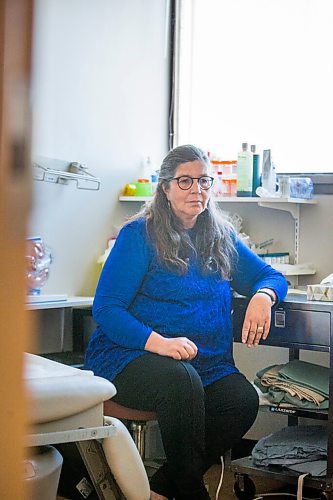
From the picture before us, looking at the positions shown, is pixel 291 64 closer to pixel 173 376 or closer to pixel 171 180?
pixel 171 180

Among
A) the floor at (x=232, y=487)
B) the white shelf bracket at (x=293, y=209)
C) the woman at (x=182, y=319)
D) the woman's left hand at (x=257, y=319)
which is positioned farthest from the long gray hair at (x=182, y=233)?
the floor at (x=232, y=487)

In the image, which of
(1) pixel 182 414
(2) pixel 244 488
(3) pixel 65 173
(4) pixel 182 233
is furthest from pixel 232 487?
(3) pixel 65 173

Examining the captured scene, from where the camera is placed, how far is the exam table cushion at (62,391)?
1614 millimetres

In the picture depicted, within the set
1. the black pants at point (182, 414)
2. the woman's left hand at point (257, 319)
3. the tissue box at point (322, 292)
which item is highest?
the tissue box at point (322, 292)

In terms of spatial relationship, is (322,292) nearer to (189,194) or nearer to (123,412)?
(189,194)

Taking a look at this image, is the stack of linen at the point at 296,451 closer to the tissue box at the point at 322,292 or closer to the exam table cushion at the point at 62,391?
the tissue box at the point at 322,292

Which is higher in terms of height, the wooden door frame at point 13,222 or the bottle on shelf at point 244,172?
the bottle on shelf at point 244,172

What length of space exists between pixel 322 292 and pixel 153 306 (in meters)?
0.50

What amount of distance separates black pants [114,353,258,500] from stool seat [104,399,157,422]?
18 mm

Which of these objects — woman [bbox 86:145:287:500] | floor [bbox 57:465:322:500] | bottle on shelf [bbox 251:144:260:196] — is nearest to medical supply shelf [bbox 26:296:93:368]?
woman [bbox 86:145:287:500]

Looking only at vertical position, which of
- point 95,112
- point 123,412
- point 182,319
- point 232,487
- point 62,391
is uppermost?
point 95,112

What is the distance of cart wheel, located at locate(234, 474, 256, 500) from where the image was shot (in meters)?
2.40

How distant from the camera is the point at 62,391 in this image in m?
1.65

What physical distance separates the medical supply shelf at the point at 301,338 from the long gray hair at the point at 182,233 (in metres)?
0.16
